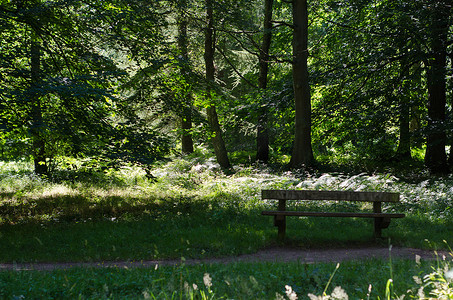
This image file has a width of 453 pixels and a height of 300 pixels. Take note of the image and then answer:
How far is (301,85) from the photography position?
17047 mm

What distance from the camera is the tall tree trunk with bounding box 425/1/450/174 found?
43.4 ft

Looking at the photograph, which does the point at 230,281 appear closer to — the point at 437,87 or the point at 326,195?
the point at 326,195

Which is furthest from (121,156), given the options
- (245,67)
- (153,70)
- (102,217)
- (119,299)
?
(245,67)

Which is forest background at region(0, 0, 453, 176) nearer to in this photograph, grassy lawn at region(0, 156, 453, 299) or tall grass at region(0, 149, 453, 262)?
tall grass at region(0, 149, 453, 262)

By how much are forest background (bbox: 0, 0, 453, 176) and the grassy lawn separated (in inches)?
59.6

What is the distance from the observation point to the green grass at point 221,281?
4.12m

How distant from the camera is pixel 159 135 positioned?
1205cm

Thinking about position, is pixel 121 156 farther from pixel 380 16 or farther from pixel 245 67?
pixel 245 67

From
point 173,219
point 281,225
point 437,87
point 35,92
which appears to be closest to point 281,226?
point 281,225

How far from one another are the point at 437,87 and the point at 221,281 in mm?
14785

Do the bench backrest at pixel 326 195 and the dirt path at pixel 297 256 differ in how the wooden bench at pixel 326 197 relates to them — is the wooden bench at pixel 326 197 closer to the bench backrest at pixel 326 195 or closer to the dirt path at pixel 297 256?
the bench backrest at pixel 326 195

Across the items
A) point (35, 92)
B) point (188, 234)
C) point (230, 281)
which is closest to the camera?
point (230, 281)

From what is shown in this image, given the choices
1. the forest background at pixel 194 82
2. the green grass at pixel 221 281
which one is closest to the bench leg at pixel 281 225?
the green grass at pixel 221 281

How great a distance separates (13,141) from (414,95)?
50.1 ft
